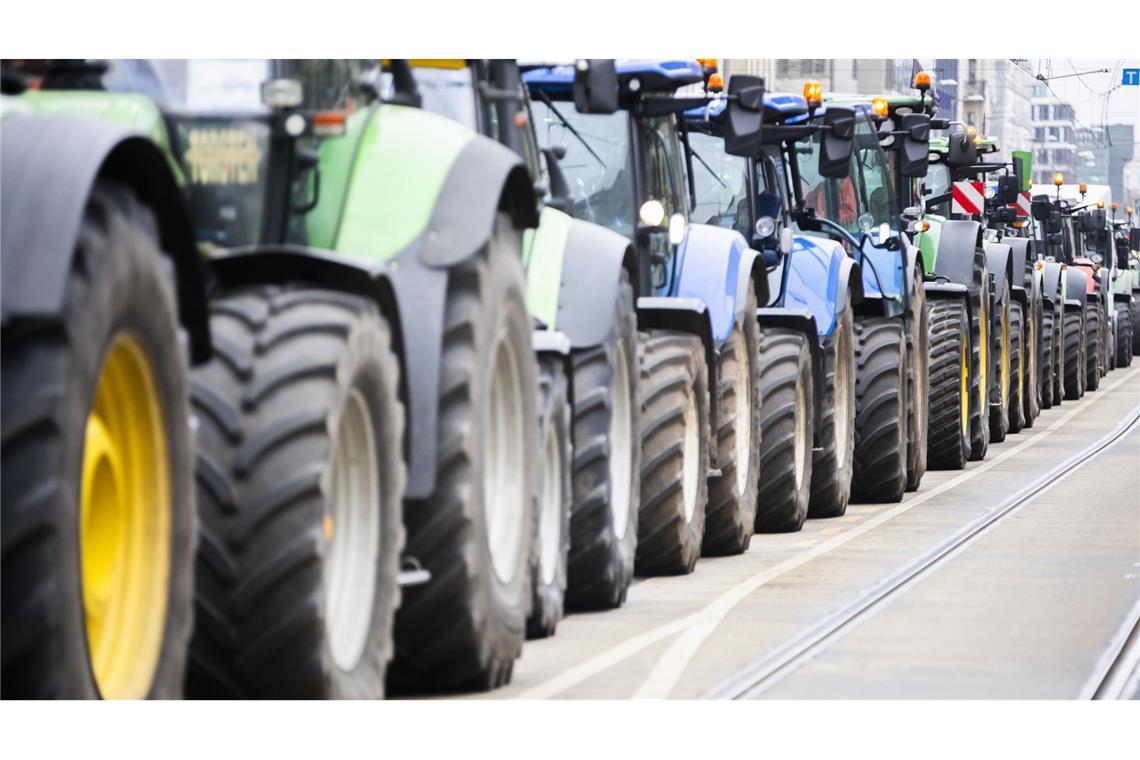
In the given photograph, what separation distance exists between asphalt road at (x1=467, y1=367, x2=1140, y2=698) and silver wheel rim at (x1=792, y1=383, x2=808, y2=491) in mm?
357

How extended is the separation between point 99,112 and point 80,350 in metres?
1.89

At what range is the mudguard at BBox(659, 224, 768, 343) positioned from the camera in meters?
12.2

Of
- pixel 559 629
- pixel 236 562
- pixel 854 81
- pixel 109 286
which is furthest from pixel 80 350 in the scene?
pixel 854 81

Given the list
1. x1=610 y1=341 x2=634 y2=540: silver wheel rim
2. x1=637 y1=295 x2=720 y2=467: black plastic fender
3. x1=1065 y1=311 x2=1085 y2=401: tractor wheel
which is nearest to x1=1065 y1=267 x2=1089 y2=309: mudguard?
x1=1065 y1=311 x2=1085 y2=401: tractor wheel

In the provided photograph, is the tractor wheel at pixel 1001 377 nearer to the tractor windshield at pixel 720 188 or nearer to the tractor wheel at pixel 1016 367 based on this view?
the tractor wheel at pixel 1016 367

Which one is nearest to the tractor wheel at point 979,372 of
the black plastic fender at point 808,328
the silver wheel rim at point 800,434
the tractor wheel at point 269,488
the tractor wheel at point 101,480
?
the black plastic fender at point 808,328

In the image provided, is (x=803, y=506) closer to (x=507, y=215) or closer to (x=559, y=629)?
(x=559, y=629)

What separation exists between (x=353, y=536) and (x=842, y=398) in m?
8.91

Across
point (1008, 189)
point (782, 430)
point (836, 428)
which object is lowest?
point (836, 428)

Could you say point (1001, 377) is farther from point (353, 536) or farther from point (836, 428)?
point (353, 536)

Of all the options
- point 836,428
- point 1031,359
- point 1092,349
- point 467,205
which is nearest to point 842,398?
point 836,428

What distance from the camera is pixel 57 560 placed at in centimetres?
458

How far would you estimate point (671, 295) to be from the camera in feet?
40.3

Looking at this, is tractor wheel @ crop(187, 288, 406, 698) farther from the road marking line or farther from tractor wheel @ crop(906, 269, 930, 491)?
tractor wheel @ crop(906, 269, 930, 491)
